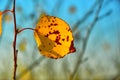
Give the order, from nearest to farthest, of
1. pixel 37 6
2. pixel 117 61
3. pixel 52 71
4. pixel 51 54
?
1. pixel 51 54
2. pixel 37 6
3. pixel 52 71
4. pixel 117 61

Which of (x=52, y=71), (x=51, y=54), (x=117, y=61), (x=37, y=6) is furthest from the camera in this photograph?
(x=117, y=61)

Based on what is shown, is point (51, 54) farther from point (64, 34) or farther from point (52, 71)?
point (52, 71)

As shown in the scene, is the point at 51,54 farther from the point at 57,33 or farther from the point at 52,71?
the point at 52,71

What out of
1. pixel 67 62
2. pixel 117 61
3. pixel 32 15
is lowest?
pixel 117 61

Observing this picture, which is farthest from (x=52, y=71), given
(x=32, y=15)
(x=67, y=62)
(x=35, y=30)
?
(x=35, y=30)

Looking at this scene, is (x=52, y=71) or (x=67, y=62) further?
(x=52, y=71)

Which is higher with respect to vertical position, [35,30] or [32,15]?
[35,30]
